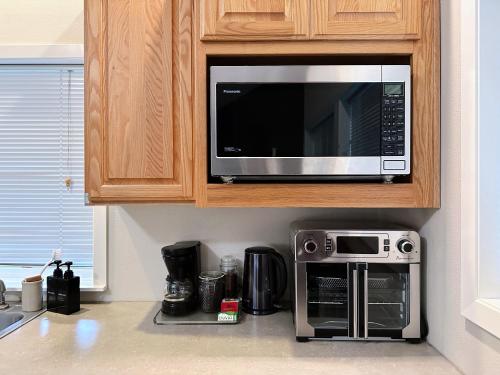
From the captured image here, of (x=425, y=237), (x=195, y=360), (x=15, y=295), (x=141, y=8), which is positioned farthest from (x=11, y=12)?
(x=425, y=237)

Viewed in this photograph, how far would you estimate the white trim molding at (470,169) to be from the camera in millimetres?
849

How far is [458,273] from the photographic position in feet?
3.05

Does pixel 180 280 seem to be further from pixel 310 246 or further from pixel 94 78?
pixel 94 78

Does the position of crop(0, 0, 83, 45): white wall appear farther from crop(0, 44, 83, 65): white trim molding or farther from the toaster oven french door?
the toaster oven french door

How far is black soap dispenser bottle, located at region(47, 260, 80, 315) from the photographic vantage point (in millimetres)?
1348

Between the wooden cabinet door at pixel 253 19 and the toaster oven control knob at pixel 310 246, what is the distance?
0.66 m

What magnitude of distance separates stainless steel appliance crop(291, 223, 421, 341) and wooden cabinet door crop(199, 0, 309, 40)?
0.65 m

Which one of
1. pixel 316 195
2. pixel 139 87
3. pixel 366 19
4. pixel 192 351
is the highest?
pixel 366 19

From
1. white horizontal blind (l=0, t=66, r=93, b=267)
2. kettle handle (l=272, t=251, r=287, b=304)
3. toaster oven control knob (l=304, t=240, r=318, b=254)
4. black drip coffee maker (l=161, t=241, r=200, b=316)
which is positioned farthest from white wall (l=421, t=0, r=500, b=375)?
white horizontal blind (l=0, t=66, r=93, b=267)

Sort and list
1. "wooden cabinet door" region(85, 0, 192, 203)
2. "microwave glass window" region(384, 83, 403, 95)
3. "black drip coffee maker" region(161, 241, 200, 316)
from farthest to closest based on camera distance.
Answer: "black drip coffee maker" region(161, 241, 200, 316) → "wooden cabinet door" region(85, 0, 192, 203) → "microwave glass window" region(384, 83, 403, 95)

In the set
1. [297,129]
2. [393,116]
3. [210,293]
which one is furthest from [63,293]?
[393,116]

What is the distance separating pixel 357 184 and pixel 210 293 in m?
0.70

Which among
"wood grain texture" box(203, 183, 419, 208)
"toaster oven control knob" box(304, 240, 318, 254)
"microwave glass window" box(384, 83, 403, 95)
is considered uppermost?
"microwave glass window" box(384, 83, 403, 95)

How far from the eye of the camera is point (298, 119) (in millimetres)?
1066
